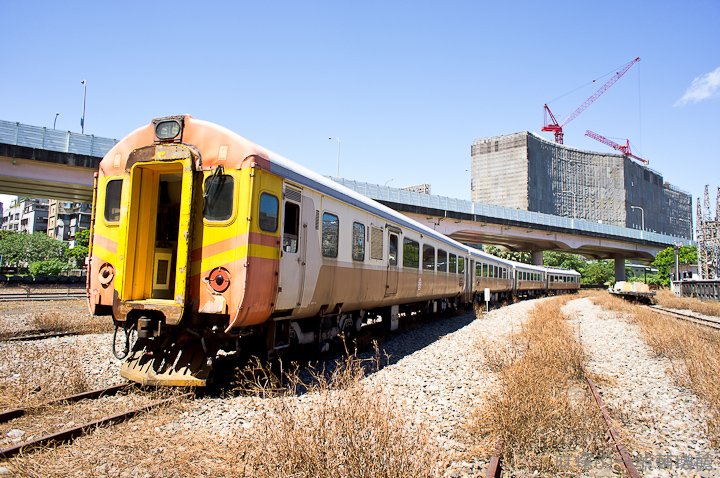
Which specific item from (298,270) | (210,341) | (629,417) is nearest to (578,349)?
(629,417)

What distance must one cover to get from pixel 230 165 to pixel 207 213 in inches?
27.9

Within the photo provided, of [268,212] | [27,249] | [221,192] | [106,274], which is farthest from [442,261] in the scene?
[27,249]

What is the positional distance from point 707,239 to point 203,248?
2073 inches

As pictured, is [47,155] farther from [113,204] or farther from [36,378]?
[36,378]

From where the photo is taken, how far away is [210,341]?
6.66 meters

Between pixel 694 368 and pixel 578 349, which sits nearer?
pixel 694 368

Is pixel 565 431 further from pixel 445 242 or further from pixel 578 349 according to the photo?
pixel 445 242

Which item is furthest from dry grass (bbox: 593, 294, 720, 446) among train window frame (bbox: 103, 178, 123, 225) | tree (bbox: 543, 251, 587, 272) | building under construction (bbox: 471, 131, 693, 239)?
building under construction (bbox: 471, 131, 693, 239)

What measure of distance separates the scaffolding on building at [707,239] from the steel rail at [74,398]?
163ft

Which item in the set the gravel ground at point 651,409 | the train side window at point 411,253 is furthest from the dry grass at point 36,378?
the train side window at point 411,253

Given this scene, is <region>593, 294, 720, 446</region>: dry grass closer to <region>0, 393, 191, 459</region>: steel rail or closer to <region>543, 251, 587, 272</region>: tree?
<region>0, 393, 191, 459</region>: steel rail

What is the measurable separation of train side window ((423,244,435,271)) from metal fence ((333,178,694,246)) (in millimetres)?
16105

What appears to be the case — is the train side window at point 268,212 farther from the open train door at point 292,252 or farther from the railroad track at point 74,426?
the railroad track at point 74,426

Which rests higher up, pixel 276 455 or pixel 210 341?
pixel 210 341
